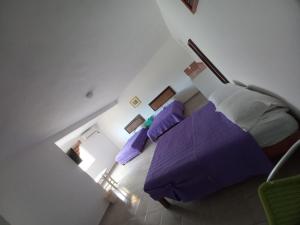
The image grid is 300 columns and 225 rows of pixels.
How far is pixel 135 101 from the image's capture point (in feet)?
20.1

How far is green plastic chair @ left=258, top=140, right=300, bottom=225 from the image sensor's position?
832 mm

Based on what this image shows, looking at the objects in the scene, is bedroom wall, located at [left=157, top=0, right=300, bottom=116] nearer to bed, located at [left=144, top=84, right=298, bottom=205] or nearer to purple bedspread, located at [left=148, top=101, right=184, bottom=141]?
bed, located at [left=144, top=84, right=298, bottom=205]

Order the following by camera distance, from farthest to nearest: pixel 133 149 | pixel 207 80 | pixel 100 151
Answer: pixel 100 151 < pixel 133 149 < pixel 207 80

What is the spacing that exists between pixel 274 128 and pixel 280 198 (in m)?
0.83

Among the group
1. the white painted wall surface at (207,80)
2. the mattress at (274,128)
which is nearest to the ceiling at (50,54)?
the white painted wall surface at (207,80)

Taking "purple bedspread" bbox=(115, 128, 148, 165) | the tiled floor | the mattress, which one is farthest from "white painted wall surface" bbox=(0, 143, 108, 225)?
the mattress

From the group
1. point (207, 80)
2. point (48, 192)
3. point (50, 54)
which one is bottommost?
point (207, 80)

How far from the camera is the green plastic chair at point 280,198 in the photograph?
832 millimetres


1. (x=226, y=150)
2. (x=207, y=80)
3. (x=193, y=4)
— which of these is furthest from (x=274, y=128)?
(x=207, y=80)

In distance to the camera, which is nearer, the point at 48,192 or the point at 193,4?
the point at 193,4

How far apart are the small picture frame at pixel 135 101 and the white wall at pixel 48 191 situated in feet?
9.31

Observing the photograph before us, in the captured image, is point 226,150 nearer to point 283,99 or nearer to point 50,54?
point 283,99

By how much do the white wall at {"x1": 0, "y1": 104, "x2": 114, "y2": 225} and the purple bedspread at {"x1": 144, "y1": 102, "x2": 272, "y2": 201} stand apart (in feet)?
4.52

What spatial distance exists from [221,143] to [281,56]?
0.82 meters
